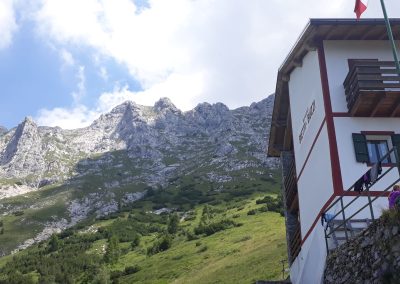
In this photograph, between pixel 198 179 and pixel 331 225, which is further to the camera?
pixel 198 179

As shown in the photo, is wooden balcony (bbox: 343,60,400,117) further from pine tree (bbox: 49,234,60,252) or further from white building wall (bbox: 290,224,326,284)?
pine tree (bbox: 49,234,60,252)

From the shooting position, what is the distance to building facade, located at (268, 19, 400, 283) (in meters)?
20.3

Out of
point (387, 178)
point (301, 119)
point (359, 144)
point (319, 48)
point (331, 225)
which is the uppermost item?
point (319, 48)

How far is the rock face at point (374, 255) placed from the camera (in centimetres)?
1105

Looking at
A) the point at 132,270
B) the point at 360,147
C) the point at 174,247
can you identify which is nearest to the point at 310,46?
the point at 360,147

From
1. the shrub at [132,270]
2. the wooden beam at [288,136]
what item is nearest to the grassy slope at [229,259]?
the shrub at [132,270]

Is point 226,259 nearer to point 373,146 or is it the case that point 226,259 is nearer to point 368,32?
point 373,146

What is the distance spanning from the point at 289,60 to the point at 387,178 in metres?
8.93

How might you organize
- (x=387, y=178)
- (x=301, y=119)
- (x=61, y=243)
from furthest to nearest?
1. (x=61, y=243)
2. (x=301, y=119)
3. (x=387, y=178)

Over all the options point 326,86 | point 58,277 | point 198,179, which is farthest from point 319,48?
point 198,179

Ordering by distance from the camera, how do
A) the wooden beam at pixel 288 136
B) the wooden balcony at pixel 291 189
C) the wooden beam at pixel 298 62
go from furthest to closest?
the wooden beam at pixel 288 136 < the wooden balcony at pixel 291 189 < the wooden beam at pixel 298 62

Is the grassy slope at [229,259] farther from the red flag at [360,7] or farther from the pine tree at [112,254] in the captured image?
the red flag at [360,7]

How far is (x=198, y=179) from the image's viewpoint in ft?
626

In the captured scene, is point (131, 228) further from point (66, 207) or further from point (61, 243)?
point (66, 207)
